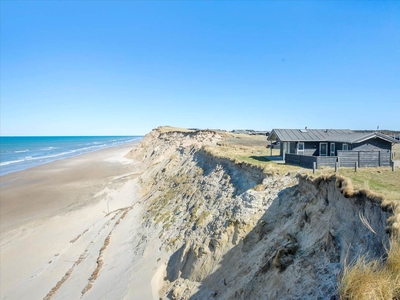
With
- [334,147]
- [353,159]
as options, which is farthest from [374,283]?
[334,147]

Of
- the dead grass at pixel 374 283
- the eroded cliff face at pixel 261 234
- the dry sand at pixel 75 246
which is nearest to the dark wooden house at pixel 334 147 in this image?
the eroded cliff face at pixel 261 234

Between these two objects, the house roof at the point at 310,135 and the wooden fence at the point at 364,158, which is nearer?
the wooden fence at the point at 364,158

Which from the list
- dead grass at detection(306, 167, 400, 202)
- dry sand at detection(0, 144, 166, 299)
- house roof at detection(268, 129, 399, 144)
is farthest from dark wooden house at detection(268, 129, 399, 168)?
dry sand at detection(0, 144, 166, 299)

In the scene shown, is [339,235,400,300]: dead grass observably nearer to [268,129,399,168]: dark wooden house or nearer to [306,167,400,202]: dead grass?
[306,167,400,202]: dead grass

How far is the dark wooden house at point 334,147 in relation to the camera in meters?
18.1

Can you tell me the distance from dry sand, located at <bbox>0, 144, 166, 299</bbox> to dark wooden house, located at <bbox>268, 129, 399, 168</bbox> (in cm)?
1374

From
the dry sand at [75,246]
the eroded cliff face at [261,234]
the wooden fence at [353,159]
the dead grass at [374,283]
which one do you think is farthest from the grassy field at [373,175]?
the dry sand at [75,246]

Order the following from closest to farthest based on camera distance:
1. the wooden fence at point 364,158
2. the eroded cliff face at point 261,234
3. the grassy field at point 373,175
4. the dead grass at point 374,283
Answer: the dead grass at point 374,283 → the eroded cliff face at point 261,234 → the grassy field at point 373,175 → the wooden fence at point 364,158

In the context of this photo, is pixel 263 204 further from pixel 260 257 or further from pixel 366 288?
pixel 366 288

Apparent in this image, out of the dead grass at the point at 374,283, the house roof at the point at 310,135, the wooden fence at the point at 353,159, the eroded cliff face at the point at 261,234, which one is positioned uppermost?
the house roof at the point at 310,135

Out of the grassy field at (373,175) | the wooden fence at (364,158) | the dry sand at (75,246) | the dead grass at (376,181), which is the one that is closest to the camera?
the dead grass at (376,181)

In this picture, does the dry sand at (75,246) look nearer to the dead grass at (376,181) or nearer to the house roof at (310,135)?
the dead grass at (376,181)

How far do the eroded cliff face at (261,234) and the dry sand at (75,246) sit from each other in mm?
1682

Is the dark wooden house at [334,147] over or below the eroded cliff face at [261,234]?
over
